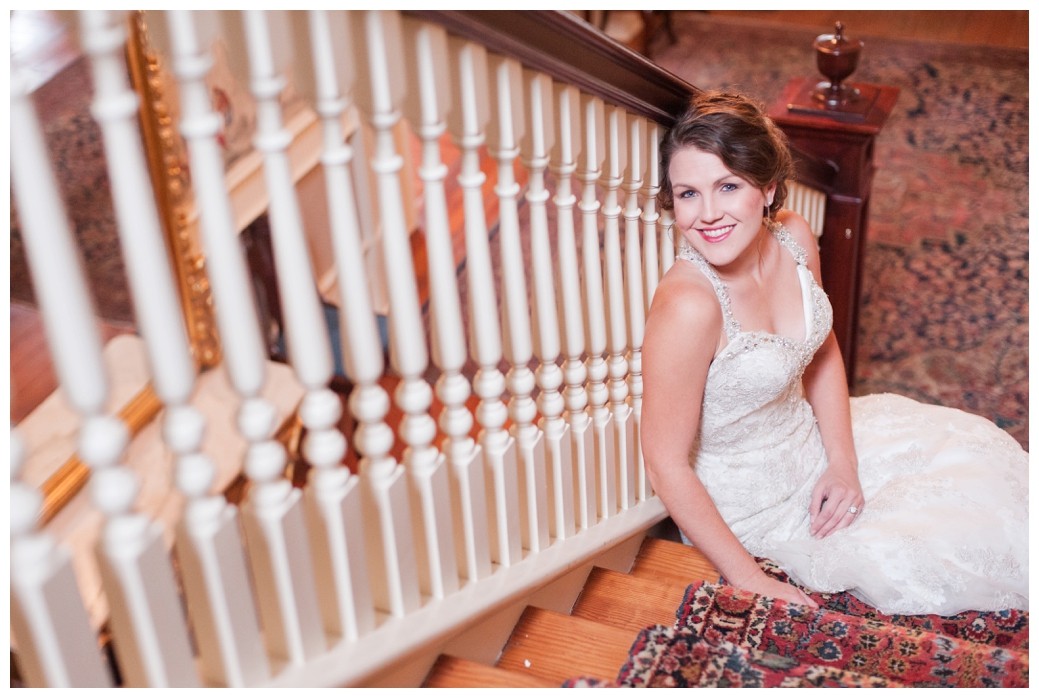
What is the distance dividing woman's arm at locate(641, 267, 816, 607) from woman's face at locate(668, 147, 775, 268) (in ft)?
0.30

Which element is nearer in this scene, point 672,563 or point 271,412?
point 271,412

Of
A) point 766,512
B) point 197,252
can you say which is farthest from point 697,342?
point 197,252

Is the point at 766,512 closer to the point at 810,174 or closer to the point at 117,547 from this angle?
the point at 810,174

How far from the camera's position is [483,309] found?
165 centimetres

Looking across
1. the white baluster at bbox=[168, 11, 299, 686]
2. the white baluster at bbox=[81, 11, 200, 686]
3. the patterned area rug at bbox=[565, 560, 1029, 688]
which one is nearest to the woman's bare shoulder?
the patterned area rug at bbox=[565, 560, 1029, 688]

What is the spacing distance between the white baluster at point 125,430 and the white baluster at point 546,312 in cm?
63

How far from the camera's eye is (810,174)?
319 centimetres

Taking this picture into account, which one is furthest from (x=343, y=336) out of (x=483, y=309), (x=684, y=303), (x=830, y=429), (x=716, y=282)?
(x=830, y=429)

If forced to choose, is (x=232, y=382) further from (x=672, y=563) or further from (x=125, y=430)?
(x=672, y=563)

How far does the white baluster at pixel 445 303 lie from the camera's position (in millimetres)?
1401

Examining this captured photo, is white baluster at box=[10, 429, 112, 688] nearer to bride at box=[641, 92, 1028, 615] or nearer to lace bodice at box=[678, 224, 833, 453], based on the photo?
bride at box=[641, 92, 1028, 615]

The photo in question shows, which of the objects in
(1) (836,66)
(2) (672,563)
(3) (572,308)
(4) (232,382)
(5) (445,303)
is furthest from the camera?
(1) (836,66)

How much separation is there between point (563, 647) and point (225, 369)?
942 mm

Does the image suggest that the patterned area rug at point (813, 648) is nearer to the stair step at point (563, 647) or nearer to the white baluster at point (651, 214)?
the stair step at point (563, 647)
